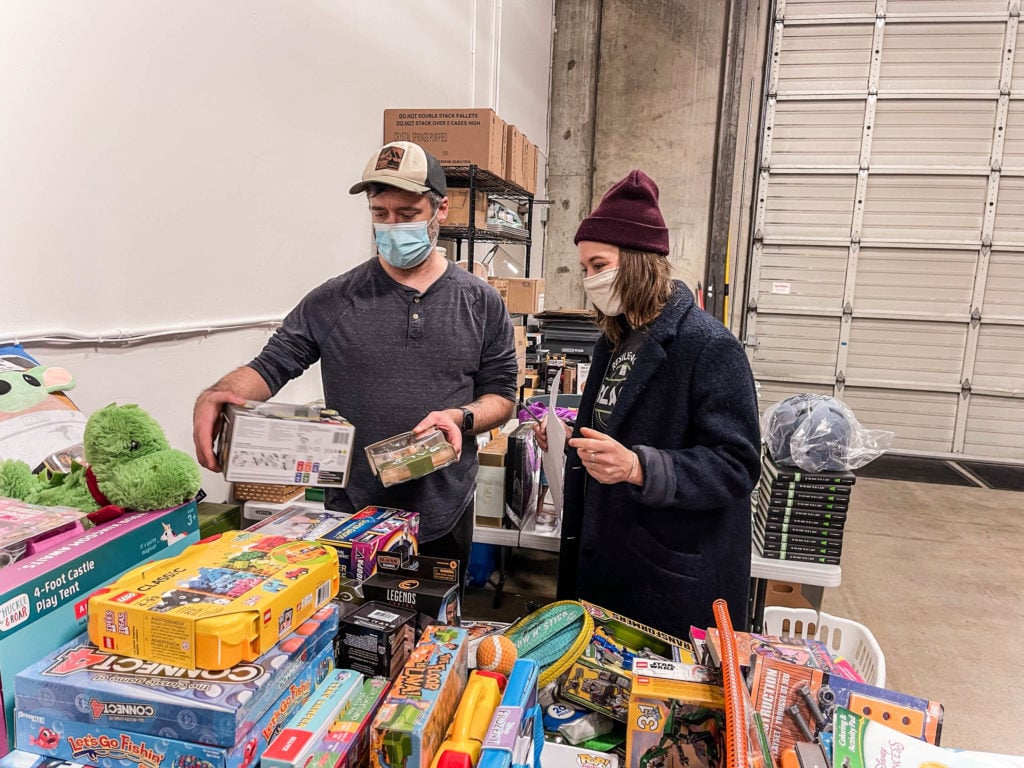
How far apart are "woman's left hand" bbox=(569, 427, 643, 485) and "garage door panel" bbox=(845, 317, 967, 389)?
616cm

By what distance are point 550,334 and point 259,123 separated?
3.17 metres

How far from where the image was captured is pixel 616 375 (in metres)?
1.50

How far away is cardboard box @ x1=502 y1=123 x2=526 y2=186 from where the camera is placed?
4.18 meters

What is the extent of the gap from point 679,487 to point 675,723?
1.62 feet

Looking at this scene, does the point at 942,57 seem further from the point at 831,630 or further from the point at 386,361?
the point at 386,361

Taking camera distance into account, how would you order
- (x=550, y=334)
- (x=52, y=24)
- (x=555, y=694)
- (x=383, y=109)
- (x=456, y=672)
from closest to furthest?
(x=456, y=672)
(x=555, y=694)
(x=52, y=24)
(x=383, y=109)
(x=550, y=334)

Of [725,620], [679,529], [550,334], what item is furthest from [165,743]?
[550,334]

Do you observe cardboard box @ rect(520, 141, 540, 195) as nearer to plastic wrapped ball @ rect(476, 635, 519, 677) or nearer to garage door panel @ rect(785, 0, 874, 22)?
garage door panel @ rect(785, 0, 874, 22)

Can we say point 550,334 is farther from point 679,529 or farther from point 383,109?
point 679,529

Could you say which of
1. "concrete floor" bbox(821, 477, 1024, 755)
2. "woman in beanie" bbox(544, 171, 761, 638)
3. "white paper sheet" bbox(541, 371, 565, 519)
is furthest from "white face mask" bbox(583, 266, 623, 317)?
"concrete floor" bbox(821, 477, 1024, 755)

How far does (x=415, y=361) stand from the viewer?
1.67 m

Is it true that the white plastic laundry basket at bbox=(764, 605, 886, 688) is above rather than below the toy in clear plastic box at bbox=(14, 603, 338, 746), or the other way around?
below

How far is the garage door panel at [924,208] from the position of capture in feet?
20.4

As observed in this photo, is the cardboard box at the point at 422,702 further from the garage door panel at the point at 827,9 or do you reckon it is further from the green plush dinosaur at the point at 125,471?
the garage door panel at the point at 827,9
